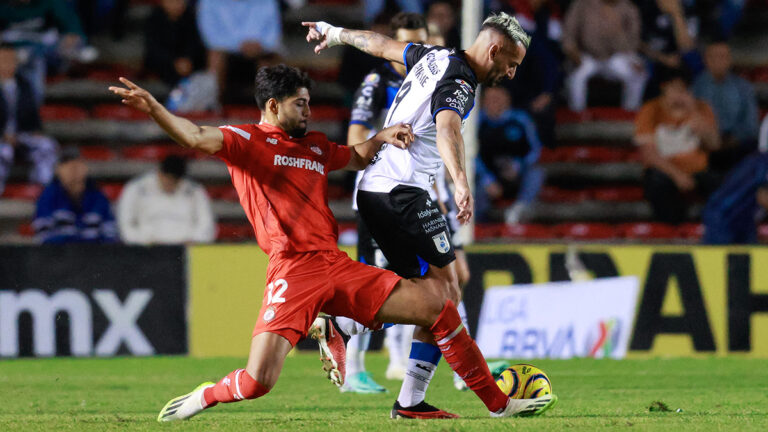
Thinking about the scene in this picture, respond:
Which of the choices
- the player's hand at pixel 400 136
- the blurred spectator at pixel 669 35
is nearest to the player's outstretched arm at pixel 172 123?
the player's hand at pixel 400 136

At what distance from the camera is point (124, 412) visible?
255 inches

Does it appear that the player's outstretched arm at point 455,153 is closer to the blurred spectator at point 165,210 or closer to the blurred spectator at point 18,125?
the blurred spectator at point 165,210

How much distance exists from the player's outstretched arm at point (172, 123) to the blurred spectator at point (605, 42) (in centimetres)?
940

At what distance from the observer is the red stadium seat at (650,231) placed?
12.6 metres

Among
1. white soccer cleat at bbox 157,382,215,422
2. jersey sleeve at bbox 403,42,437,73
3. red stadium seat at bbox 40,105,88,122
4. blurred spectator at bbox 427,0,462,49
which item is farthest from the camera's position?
red stadium seat at bbox 40,105,88,122

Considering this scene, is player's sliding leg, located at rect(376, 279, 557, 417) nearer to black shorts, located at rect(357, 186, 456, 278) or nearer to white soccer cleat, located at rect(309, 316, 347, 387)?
black shorts, located at rect(357, 186, 456, 278)

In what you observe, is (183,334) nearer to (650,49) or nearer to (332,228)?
(332,228)

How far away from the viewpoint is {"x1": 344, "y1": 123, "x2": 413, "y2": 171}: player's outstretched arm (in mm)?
5781

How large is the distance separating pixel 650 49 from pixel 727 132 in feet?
4.98

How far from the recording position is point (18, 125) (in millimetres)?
13086

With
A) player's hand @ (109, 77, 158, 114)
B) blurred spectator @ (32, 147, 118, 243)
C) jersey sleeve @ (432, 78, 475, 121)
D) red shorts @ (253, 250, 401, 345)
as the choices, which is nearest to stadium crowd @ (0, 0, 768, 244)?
blurred spectator @ (32, 147, 118, 243)

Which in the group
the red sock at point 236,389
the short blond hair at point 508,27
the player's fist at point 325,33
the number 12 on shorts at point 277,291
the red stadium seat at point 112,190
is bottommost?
the red stadium seat at point 112,190

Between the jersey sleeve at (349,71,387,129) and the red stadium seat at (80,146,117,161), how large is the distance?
6735 millimetres

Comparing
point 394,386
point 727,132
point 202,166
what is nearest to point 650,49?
point 727,132
